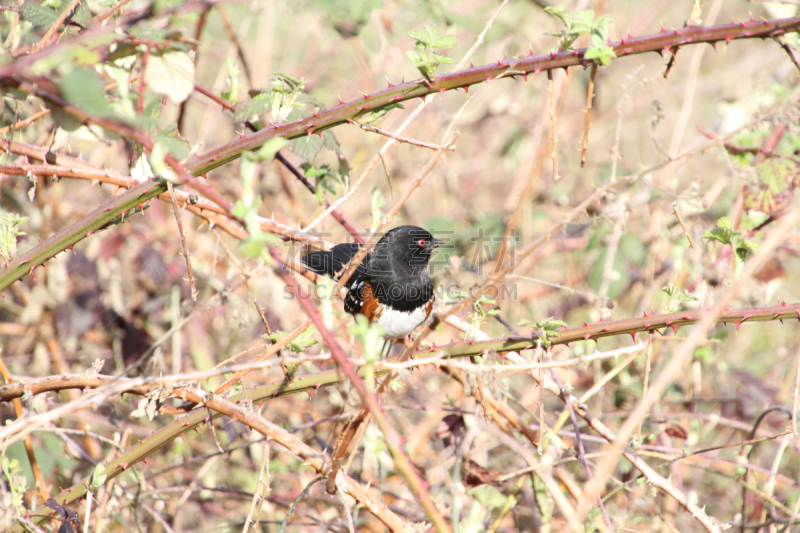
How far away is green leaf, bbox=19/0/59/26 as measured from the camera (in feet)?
5.26

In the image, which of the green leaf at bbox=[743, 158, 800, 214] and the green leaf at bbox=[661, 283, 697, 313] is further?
the green leaf at bbox=[743, 158, 800, 214]

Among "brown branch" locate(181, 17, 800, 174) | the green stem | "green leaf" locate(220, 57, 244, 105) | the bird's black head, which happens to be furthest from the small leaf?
the bird's black head

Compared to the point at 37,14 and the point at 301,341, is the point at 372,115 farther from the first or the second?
the point at 37,14

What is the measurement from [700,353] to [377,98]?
78.5 inches

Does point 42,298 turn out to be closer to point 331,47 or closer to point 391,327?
point 391,327

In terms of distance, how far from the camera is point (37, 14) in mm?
1628

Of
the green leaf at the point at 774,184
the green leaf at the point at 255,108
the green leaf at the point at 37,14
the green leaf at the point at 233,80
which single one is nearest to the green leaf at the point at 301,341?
the green leaf at the point at 255,108

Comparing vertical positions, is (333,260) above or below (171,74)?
below

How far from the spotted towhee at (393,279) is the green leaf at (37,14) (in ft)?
4.96

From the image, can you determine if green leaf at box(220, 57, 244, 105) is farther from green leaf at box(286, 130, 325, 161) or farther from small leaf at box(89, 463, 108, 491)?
small leaf at box(89, 463, 108, 491)

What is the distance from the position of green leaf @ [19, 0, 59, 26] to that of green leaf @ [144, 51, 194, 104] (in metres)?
0.54

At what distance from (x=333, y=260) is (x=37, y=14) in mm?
1649

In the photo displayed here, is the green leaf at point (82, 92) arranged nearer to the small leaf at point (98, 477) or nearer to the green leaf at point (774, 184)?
the small leaf at point (98, 477)

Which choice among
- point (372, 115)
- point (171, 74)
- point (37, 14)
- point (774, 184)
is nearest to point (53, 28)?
point (37, 14)
